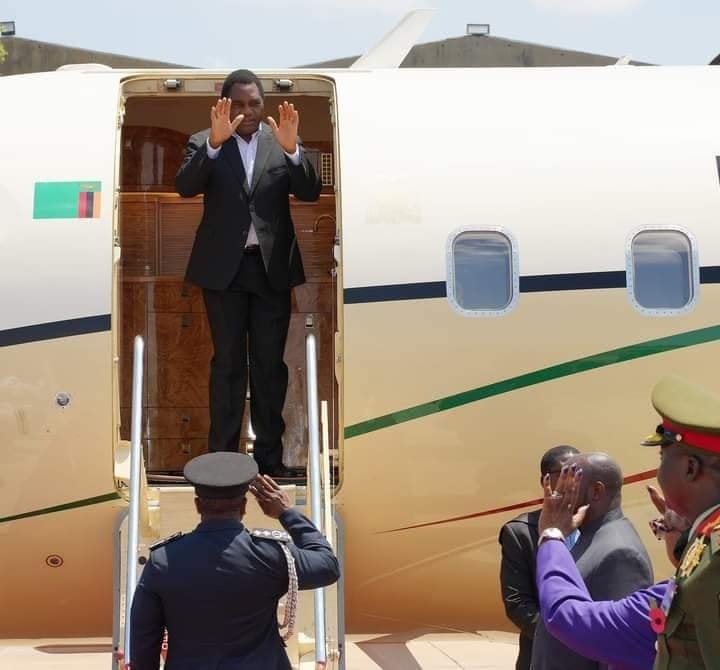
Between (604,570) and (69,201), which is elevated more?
(69,201)

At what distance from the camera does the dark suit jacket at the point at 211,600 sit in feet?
16.0

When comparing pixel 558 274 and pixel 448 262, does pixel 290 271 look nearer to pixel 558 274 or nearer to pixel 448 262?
pixel 448 262

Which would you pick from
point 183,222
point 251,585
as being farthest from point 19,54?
point 251,585

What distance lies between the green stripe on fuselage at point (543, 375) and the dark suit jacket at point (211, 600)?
2.92m

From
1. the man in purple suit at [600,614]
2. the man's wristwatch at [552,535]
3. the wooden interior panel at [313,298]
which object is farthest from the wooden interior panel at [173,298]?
the man in purple suit at [600,614]

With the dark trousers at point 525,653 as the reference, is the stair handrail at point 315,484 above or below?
above

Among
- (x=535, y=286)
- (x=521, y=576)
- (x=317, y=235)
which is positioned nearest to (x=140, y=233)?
(x=317, y=235)

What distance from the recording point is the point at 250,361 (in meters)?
8.20

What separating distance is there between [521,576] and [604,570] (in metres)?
1.11

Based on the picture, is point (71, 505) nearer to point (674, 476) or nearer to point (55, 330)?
point (55, 330)

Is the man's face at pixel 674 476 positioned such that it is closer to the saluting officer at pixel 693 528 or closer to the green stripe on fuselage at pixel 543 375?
the saluting officer at pixel 693 528

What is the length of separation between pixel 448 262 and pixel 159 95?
2436 millimetres

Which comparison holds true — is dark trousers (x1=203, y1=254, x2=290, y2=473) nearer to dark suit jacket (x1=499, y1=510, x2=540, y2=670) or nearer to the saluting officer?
dark suit jacket (x1=499, y1=510, x2=540, y2=670)

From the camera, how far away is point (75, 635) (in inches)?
322
